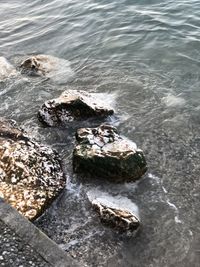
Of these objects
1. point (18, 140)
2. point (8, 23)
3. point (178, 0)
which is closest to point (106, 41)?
point (178, 0)

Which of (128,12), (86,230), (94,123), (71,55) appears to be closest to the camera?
(86,230)

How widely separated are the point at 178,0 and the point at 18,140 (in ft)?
29.4

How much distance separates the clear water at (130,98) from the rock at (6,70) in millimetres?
338

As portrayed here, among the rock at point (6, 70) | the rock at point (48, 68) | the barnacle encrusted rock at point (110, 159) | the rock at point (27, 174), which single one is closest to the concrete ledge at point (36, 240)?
the rock at point (27, 174)

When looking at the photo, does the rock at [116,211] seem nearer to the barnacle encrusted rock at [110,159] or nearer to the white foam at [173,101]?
the barnacle encrusted rock at [110,159]

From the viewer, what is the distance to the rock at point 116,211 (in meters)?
5.94

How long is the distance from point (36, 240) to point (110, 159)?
90.1 inches

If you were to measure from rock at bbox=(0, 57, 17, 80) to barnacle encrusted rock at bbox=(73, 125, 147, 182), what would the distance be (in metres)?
4.33

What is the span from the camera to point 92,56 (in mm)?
11305

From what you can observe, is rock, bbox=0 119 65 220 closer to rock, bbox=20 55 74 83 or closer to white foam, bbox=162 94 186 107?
white foam, bbox=162 94 186 107

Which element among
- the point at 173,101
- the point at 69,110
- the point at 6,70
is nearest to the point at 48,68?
the point at 6,70

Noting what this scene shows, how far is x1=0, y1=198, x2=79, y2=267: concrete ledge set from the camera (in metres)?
4.57

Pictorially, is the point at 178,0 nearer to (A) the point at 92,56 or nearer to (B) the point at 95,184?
(A) the point at 92,56

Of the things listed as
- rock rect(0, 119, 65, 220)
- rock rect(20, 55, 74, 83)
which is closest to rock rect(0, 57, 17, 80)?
rock rect(20, 55, 74, 83)
